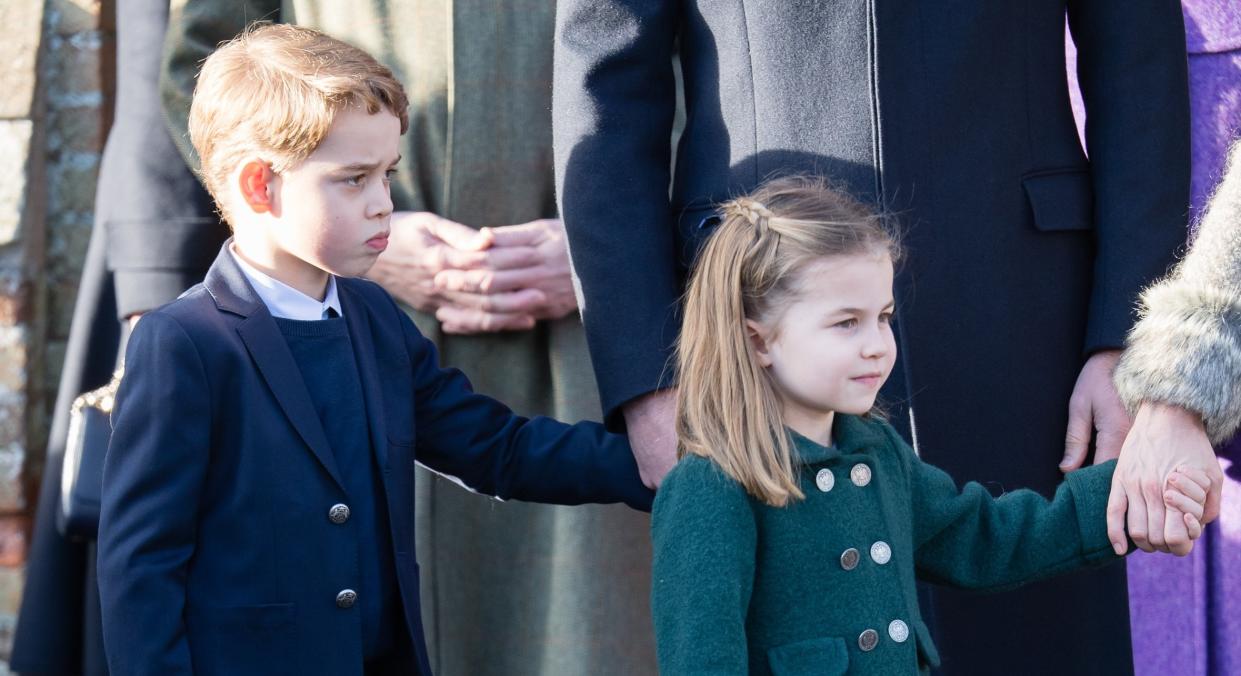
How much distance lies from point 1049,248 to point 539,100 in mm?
813

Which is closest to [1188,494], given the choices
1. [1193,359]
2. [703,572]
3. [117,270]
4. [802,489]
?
[1193,359]

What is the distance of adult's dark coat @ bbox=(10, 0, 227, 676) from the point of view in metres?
2.68

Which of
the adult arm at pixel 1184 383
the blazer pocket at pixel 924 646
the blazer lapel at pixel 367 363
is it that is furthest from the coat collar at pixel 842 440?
the blazer lapel at pixel 367 363

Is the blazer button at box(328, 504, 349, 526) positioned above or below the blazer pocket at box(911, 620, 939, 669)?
above

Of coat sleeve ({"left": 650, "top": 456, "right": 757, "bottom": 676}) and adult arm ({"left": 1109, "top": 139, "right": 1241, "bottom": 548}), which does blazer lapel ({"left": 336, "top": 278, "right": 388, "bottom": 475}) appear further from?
adult arm ({"left": 1109, "top": 139, "right": 1241, "bottom": 548})

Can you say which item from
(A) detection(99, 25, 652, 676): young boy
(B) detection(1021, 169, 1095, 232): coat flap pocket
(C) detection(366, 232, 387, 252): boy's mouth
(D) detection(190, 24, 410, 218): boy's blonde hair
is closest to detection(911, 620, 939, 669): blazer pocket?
(A) detection(99, 25, 652, 676): young boy

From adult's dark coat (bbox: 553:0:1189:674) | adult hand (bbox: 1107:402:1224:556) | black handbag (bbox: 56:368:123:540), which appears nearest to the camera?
adult hand (bbox: 1107:402:1224:556)

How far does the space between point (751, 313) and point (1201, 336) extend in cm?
56

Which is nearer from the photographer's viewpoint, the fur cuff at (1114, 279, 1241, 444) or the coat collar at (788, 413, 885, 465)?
the coat collar at (788, 413, 885, 465)

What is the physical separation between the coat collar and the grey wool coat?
63 centimetres

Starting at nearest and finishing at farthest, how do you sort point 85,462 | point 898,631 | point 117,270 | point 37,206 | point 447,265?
1. point 898,631
2. point 85,462
3. point 447,265
4. point 117,270
5. point 37,206

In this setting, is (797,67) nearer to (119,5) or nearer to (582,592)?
(582,592)

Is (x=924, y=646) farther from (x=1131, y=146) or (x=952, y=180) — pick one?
(x=1131, y=146)

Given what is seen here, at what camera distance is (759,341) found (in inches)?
75.1
